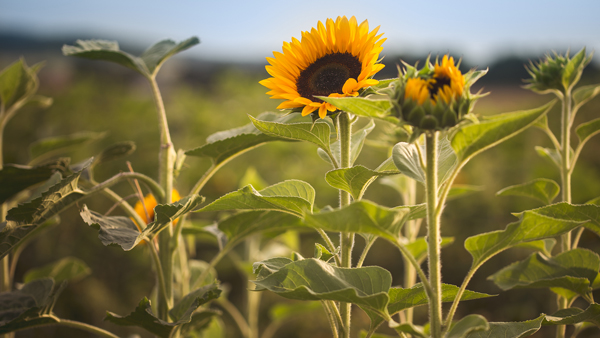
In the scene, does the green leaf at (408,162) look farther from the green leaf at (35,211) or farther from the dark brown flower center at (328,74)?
the green leaf at (35,211)

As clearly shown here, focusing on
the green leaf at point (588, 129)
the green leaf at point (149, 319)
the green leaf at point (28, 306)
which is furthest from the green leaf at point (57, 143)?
the green leaf at point (588, 129)

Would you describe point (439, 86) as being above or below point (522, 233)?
above

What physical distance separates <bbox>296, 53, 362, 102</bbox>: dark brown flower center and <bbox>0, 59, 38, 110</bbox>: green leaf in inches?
30.5

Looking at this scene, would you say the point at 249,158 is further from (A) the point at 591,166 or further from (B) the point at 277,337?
(A) the point at 591,166

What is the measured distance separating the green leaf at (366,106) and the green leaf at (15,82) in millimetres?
912

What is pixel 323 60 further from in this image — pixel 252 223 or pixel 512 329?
pixel 512 329

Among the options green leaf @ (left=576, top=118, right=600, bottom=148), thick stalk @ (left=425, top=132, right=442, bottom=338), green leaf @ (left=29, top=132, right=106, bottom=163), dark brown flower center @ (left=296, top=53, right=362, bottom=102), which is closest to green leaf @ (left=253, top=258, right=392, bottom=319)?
thick stalk @ (left=425, top=132, right=442, bottom=338)

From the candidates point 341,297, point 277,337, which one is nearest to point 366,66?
point 341,297

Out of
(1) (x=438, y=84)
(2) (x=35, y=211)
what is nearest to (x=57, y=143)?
(2) (x=35, y=211)

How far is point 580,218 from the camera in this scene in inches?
23.9

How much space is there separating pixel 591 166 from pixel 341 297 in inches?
104

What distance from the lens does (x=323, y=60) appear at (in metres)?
0.67

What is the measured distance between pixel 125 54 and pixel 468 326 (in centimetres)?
74

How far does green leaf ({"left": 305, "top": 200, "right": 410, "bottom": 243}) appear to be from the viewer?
1.42 feet
